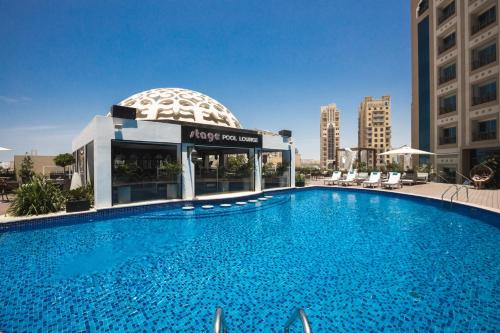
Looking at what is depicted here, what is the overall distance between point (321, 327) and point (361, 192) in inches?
629

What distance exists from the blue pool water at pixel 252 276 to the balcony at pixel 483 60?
1661 cm

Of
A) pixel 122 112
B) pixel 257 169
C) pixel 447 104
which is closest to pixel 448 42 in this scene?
pixel 447 104

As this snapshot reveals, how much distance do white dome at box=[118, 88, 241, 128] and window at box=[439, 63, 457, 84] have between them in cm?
2035

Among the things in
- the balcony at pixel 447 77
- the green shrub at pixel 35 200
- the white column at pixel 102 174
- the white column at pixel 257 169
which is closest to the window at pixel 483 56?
the balcony at pixel 447 77

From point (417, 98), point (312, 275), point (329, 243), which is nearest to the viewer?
point (312, 275)

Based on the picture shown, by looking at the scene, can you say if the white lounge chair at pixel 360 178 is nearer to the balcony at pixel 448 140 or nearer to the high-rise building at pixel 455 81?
the high-rise building at pixel 455 81

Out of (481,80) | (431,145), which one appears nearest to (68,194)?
(481,80)

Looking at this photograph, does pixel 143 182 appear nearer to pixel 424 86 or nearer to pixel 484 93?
pixel 484 93

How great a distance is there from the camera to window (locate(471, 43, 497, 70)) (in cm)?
1813

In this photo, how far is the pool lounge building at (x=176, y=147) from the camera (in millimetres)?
10961

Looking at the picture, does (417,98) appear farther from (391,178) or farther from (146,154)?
(146,154)

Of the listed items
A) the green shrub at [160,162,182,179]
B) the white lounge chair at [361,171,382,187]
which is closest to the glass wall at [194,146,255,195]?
the green shrub at [160,162,182,179]

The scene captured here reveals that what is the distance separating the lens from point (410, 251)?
20.6 ft

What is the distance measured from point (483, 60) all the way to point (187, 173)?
24.3 m
